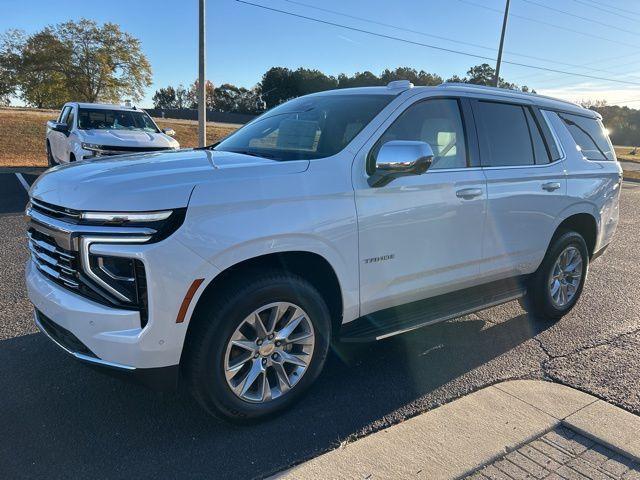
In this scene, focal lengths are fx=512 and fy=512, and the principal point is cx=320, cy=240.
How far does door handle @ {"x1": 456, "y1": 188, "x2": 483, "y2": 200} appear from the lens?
371 centimetres

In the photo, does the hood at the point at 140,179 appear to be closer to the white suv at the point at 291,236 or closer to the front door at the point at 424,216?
the white suv at the point at 291,236

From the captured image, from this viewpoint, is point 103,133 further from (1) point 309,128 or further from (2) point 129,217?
(2) point 129,217

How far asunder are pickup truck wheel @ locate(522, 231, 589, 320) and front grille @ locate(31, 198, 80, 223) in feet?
12.9

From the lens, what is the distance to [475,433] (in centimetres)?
301

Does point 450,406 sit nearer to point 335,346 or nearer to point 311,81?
point 335,346

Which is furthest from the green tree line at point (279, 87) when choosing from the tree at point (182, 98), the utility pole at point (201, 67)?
the utility pole at point (201, 67)

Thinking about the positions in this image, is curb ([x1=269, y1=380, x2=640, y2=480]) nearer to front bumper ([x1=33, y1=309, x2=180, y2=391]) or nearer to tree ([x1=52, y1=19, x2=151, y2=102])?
front bumper ([x1=33, y1=309, x2=180, y2=391])

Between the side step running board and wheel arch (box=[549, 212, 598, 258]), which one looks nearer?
the side step running board

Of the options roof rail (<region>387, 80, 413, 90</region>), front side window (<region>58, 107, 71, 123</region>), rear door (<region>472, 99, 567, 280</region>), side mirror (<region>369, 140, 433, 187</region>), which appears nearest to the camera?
side mirror (<region>369, 140, 433, 187</region>)

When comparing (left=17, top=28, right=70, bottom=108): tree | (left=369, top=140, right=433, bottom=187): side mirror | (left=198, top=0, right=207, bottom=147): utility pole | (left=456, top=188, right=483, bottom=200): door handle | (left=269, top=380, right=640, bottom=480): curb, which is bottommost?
(left=269, top=380, right=640, bottom=480): curb

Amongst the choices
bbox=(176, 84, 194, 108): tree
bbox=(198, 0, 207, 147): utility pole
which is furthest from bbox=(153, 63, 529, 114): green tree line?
bbox=(198, 0, 207, 147): utility pole

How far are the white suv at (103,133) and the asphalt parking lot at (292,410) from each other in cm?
490

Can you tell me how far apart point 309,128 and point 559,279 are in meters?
2.90

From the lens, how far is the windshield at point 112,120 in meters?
10.7
